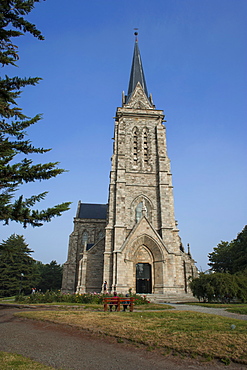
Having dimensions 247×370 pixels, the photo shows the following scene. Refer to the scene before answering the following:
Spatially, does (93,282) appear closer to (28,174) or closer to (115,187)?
(115,187)

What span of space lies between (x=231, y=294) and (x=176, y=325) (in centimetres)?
966

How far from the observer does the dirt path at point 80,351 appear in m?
4.68

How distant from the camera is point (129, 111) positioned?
3020 centimetres

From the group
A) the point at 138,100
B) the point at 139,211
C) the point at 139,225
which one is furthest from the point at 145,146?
the point at 139,225

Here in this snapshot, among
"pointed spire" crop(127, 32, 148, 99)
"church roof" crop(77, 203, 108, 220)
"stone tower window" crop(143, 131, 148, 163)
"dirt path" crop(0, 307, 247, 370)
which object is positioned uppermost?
"pointed spire" crop(127, 32, 148, 99)

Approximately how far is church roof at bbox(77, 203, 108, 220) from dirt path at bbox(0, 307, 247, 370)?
31.4 meters

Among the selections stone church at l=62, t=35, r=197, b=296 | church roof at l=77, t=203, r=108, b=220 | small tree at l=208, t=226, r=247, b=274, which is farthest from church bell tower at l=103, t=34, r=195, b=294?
church roof at l=77, t=203, r=108, b=220

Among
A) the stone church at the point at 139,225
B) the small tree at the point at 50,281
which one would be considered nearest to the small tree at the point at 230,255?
the stone church at the point at 139,225

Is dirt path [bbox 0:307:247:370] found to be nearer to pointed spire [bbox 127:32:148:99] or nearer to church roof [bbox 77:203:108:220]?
church roof [bbox 77:203:108:220]

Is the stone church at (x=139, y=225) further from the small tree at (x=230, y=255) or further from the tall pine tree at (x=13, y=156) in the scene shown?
the tall pine tree at (x=13, y=156)

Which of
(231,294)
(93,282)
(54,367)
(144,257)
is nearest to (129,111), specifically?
(144,257)

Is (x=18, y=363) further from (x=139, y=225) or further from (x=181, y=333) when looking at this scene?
(x=139, y=225)

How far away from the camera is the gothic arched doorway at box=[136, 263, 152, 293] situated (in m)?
23.3

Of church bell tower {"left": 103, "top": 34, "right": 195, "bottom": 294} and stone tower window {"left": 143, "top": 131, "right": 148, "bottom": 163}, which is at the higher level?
stone tower window {"left": 143, "top": 131, "right": 148, "bottom": 163}
